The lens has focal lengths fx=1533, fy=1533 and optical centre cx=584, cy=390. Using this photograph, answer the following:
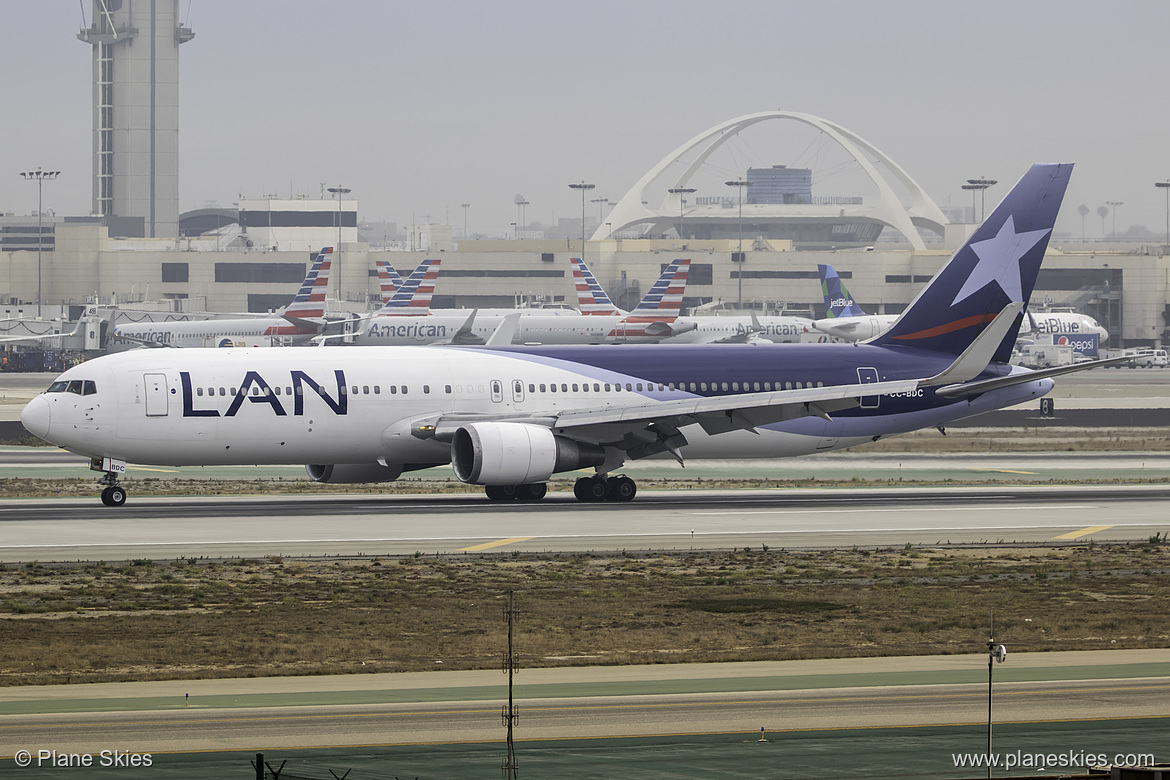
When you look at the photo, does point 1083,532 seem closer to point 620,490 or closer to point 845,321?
point 620,490

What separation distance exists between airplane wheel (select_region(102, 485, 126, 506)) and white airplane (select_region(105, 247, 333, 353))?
8536 cm

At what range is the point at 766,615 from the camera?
2605cm

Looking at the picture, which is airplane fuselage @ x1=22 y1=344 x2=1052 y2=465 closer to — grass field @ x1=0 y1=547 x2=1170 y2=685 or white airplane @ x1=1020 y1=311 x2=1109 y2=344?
grass field @ x1=0 y1=547 x2=1170 y2=685

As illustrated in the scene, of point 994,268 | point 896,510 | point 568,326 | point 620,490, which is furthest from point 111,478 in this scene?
point 568,326

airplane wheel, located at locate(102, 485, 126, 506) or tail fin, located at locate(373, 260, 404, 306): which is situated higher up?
tail fin, located at locate(373, 260, 404, 306)

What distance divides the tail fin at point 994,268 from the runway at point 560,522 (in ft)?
17.6

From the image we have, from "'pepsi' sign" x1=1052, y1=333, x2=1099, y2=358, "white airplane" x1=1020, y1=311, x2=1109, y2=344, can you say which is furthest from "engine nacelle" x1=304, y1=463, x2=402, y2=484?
"'pepsi' sign" x1=1052, y1=333, x2=1099, y2=358

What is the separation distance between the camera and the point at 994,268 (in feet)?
163

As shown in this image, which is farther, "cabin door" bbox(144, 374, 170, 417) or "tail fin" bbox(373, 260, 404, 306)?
"tail fin" bbox(373, 260, 404, 306)

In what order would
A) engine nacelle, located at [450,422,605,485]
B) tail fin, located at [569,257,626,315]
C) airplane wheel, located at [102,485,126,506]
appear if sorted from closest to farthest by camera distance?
engine nacelle, located at [450,422,605,485] → airplane wheel, located at [102,485,126,506] → tail fin, located at [569,257,626,315]

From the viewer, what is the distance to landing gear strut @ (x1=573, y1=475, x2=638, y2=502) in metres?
45.5

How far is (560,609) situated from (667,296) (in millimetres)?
101527

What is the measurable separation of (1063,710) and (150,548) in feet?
71.6

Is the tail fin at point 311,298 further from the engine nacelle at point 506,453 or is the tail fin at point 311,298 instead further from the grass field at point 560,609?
the grass field at point 560,609
